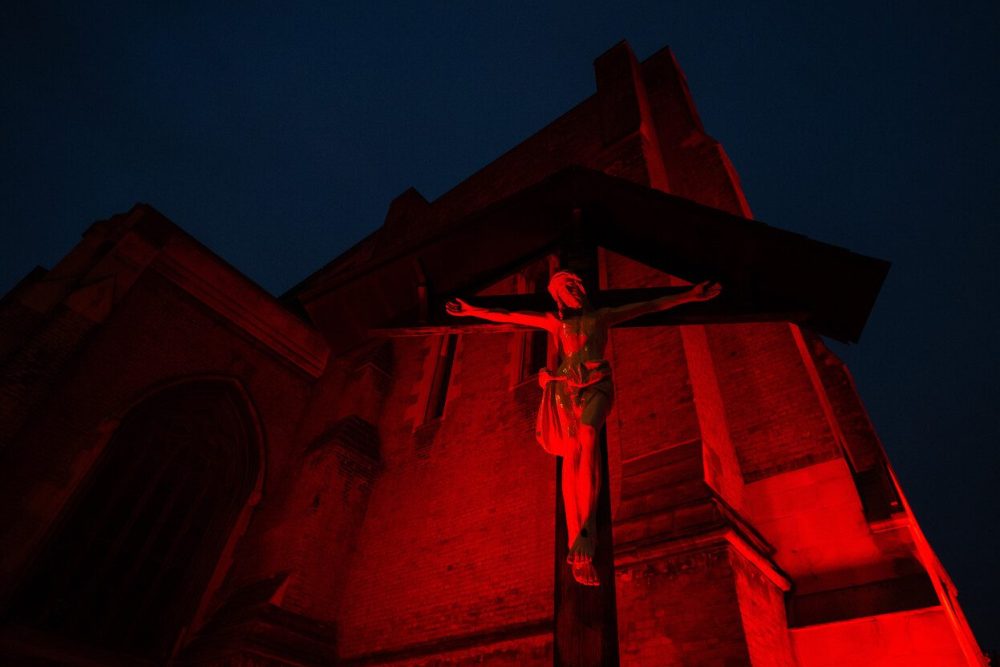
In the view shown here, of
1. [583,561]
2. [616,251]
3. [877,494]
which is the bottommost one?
[583,561]

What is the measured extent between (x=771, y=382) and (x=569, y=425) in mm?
4345

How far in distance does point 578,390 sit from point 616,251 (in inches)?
50.1

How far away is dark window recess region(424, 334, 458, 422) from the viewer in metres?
9.38

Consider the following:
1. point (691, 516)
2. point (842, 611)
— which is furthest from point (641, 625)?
point (842, 611)

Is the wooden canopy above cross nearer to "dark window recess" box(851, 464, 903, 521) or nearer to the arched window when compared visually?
"dark window recess" box(851, 464, 903, 521)

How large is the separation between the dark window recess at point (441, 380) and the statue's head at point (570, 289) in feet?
20.1

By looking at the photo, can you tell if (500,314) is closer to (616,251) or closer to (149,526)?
(616,251)

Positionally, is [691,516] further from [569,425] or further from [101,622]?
[101,622]

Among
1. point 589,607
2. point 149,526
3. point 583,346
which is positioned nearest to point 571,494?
point 589,607

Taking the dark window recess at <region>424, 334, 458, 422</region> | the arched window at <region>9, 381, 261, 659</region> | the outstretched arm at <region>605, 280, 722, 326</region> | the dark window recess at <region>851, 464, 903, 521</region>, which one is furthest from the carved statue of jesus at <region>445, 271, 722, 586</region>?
the arched window at <region>9, 381, 261, 659</region>

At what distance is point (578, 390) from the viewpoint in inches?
115

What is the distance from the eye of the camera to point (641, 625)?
13.8 ft

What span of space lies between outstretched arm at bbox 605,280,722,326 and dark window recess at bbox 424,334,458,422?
6.18 m

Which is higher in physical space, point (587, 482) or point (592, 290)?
point (592, 290)
